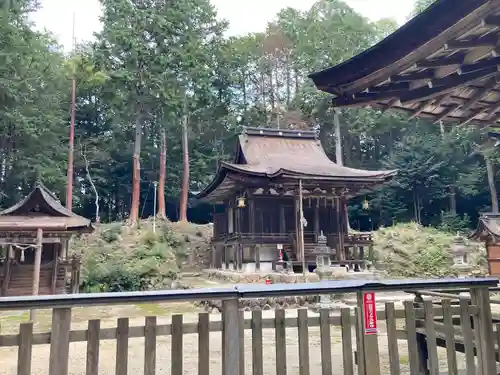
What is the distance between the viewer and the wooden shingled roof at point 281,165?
17062 mm

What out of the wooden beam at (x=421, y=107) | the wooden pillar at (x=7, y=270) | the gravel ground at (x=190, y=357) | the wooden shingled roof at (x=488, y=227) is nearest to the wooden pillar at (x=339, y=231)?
the wooden shingled roof at (x=488, y=227)

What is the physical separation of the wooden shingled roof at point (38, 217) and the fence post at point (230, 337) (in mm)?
11441

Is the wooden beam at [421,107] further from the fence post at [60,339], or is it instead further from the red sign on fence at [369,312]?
the fence post at [60,339]

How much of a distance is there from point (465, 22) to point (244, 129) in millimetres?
19636

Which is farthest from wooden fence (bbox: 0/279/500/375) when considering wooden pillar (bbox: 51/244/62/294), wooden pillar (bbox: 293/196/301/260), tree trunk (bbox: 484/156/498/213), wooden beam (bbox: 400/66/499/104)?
tree trunk (bbox: 484/156/498/213)

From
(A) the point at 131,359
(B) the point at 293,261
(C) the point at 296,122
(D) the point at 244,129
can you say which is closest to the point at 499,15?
(A) the point at 131,359

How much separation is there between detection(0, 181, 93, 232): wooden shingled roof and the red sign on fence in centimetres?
1181

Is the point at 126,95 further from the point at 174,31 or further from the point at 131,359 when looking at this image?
the point at 131,359

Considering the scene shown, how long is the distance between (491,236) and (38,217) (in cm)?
1844

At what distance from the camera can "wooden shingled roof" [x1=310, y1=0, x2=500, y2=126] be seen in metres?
2.62

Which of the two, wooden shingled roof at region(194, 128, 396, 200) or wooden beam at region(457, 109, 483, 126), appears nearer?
wooden beam at region(457, 109, 483, 126)

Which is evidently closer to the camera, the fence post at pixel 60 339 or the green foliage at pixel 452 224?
the fence post at pixel 60 339

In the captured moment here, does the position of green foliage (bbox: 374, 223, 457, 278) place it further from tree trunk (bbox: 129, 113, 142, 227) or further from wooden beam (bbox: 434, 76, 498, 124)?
wooden beam (bbox: 434, 76, 498, 124)

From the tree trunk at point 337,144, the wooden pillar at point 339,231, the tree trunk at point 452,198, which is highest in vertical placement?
the tree trunk at point 337,144
